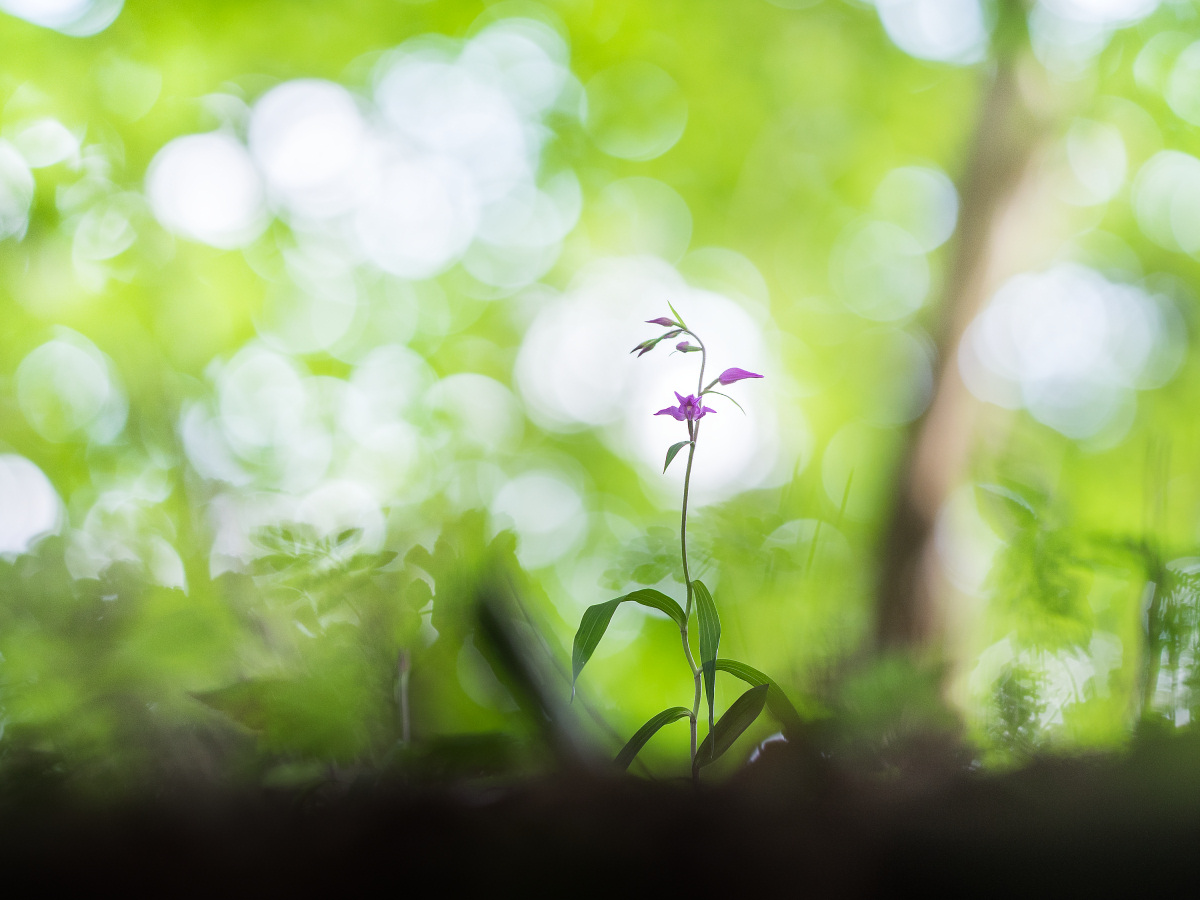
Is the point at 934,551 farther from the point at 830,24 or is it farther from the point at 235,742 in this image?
the point at 830,24

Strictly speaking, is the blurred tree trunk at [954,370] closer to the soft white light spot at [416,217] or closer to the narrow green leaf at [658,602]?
the narrow green leaf at [658,602]

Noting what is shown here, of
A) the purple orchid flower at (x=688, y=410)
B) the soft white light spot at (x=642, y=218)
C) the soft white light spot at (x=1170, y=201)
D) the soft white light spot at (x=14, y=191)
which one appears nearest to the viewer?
the purple orchid flower at (x=688, y=410)

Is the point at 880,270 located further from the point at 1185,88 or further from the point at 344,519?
the point at 344,519

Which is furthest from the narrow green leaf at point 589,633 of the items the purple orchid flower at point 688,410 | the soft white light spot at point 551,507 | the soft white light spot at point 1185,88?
the soft white light spot at point 1185,88

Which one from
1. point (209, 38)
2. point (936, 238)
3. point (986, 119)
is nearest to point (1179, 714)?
point (986, 119)

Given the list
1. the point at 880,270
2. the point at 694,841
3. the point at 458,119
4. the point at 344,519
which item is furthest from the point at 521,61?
the point at 694,841

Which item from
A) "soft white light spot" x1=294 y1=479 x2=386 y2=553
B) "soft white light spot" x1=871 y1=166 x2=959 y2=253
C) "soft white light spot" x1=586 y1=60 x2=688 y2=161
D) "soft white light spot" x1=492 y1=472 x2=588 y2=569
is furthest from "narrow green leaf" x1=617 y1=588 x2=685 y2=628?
"soft white light spot" x1=586 y1=60 x2=688 y2=161
